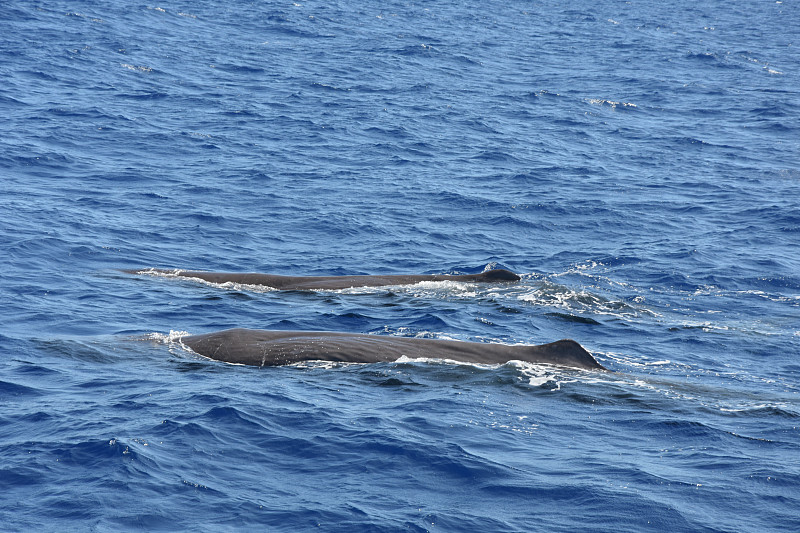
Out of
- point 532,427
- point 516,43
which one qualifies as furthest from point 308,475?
point 516,43

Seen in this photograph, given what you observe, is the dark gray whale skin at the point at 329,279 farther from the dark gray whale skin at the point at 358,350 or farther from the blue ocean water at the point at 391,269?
the dark gray whale skin at the point at 358,350

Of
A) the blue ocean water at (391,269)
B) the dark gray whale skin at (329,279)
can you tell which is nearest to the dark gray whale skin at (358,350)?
the blue ocean water at (391,269)

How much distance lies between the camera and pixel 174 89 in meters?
37.2

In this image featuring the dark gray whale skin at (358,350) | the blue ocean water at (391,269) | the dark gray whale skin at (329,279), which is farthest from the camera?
the dark gray whale skin at (329,279)

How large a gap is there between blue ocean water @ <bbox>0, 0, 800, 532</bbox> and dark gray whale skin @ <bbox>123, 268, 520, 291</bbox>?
0.45 m

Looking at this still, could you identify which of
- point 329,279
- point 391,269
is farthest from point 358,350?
point 391,269

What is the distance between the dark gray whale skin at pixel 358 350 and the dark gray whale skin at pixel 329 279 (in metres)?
4.70

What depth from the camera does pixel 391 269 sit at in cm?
2100

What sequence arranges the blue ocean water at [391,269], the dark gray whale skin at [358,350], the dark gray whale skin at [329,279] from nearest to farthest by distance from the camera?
the blue ocean water at [391,269], the dark gray whale skin at [358,350], the dark gray whale skin at [329,279]

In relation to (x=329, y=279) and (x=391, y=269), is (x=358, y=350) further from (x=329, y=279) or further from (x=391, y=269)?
(x=391, y=269)

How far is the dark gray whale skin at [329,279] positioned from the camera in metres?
19.1

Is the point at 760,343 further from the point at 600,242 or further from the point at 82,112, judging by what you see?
the point at 82,112

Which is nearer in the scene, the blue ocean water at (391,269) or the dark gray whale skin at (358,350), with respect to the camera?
the blue ocean water at (391,269)

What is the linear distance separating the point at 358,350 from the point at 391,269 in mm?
7290
